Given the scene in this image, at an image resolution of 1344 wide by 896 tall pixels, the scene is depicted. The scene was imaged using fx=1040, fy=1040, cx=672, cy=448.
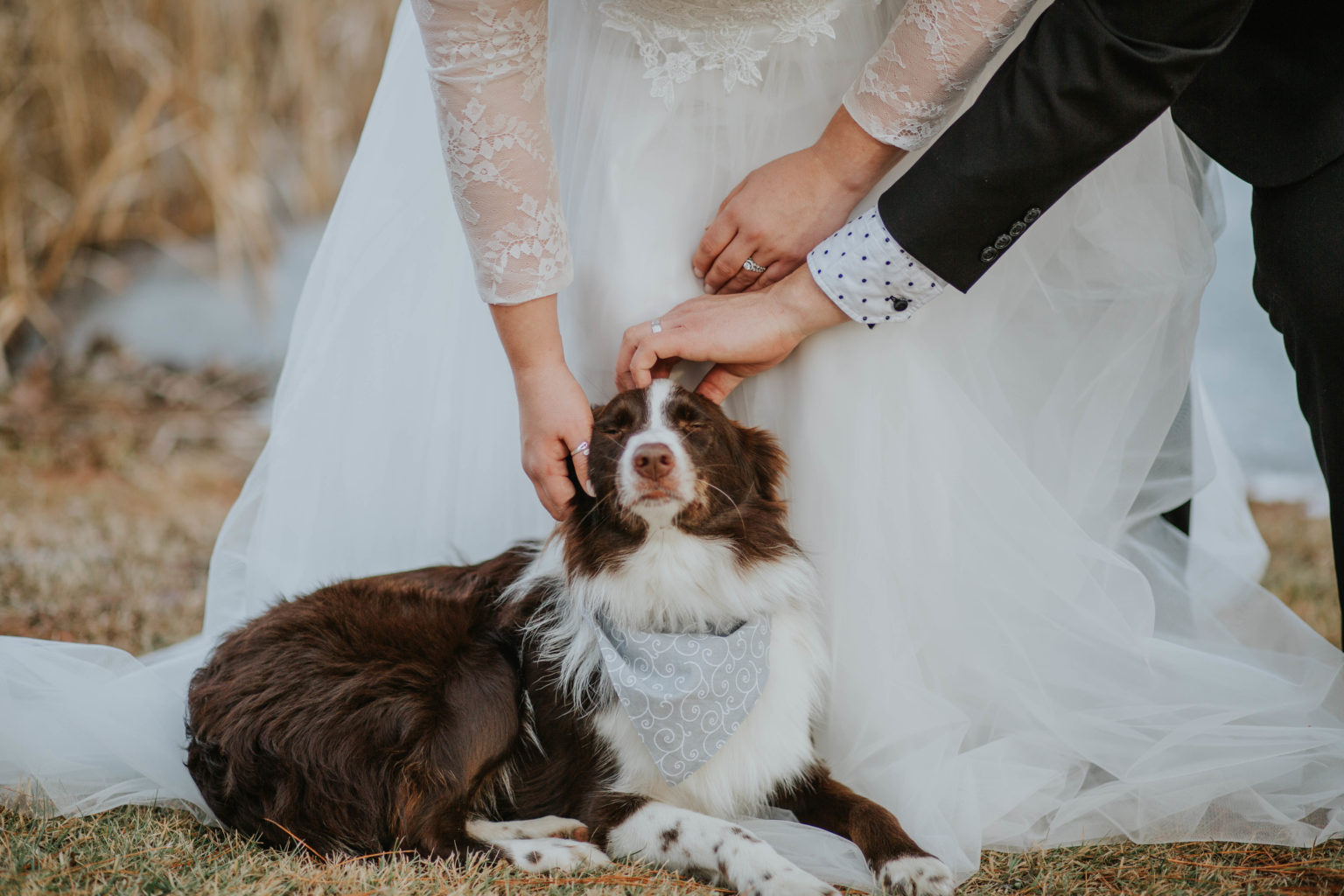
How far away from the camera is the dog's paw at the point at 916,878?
1.94 metres

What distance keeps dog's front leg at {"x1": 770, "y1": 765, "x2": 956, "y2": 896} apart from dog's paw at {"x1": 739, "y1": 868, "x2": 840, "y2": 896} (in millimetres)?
142

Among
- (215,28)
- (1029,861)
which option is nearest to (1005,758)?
(1029,861)

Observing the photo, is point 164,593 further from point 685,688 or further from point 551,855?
point 685,688

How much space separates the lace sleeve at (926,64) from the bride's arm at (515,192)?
0.68 metres

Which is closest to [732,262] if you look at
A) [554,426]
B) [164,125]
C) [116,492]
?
[554,426]

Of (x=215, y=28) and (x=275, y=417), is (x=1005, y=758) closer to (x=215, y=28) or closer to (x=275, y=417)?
(x=275, y=417)

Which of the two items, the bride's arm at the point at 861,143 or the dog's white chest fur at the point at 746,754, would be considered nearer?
the bride's arm at the point at 861,143

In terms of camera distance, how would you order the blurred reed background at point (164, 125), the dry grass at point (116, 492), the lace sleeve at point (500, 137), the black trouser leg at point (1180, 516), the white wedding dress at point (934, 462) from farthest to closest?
the blurred reed background at point (164, 125), the dry grass at point (116, 492), the black trouser leg at point (1180, 516), the white wedding dress at point (934, 462), the lace sleeve at point (500, 137)

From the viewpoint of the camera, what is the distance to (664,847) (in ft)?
6.93

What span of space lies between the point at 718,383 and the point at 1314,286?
49.3 inches

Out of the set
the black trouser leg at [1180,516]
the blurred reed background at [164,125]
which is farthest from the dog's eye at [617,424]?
the blurred reed background at [164,125]

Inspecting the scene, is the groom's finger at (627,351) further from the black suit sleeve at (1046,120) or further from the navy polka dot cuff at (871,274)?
the black suit sleeve at (1046,120)

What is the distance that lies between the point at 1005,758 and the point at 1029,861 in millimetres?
235

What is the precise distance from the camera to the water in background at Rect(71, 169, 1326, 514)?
5805 mm
